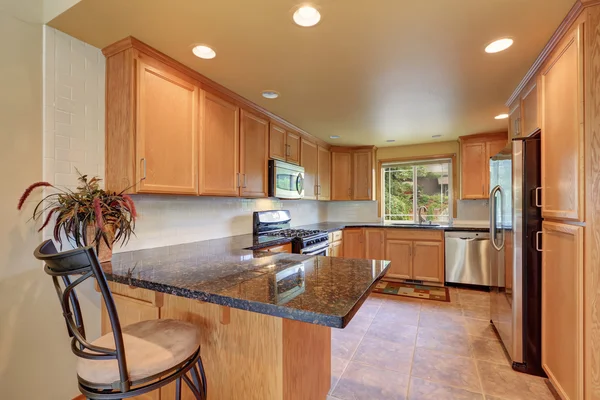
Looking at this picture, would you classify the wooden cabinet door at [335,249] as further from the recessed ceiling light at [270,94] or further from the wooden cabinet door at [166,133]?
the wooden cabinet door at [166,133]

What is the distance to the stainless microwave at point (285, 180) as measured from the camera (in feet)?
10.0

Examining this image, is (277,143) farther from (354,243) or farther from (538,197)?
(538,197)

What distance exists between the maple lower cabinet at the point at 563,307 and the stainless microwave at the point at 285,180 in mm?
2263

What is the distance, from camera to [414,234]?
4145 millimetres

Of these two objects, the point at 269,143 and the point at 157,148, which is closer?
the point at 157,148

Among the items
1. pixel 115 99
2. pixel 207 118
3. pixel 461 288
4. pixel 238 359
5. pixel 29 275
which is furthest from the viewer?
pixel 461 288

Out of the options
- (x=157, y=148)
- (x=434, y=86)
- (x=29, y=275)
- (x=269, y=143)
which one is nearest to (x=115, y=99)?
(x=157, y=148)

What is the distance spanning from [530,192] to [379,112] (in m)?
1.59

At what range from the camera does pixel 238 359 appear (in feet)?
4.26

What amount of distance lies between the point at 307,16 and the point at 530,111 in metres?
1.86

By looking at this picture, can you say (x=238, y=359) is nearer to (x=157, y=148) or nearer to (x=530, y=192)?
(x=157, y=148)

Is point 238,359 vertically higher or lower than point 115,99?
lower

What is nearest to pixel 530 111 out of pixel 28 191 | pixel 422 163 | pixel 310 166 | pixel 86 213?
pixel 310 166

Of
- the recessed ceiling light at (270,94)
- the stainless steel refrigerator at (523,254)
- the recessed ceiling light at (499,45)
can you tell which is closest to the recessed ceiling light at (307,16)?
the recessed ceiling light at (270,94)
